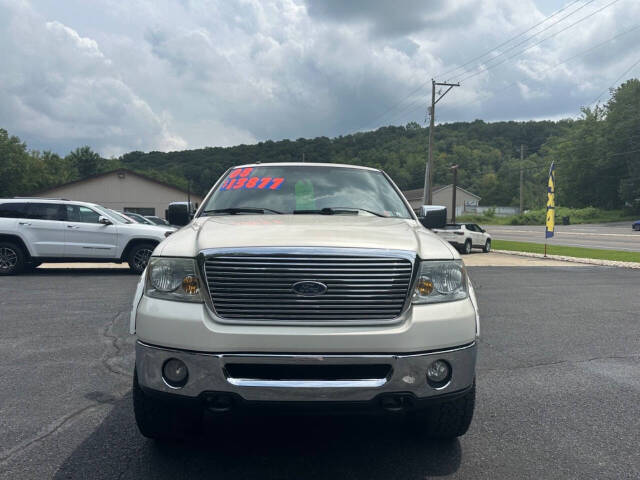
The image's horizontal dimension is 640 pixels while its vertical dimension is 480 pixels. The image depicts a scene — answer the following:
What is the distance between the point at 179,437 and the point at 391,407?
1286mm

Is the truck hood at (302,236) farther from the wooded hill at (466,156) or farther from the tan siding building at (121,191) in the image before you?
the wooded hill at (466,156)

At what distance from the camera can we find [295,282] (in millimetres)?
2641

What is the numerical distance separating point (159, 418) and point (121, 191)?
152ft

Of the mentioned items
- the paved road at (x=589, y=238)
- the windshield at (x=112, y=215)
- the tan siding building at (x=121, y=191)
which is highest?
the tan siding building at (x=121, y=191)

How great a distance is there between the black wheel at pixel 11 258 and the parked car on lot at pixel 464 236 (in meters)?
16.2

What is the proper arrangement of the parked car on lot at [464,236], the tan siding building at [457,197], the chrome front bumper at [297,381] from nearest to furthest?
1. the chrome front bumper at [297,381]
2. the parked car on lot at [464,236]
3. the tan siding building at [457,197]

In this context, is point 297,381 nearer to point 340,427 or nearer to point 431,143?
point 340,427

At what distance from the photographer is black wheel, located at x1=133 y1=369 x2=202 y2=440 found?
9.53ft

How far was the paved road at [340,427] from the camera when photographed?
9.44 feet

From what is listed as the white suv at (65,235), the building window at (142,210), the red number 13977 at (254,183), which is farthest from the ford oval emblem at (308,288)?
the building window at (142,210)

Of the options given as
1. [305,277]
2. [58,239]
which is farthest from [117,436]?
[58,239]

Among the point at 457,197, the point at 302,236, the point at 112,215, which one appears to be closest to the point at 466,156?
the point at 457,197

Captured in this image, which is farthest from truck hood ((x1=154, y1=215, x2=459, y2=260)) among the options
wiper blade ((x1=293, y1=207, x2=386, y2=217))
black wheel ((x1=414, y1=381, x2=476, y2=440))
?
black wheel ((x1=414, y1=381, x2=476, y2=440))

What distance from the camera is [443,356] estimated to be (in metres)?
2.67
